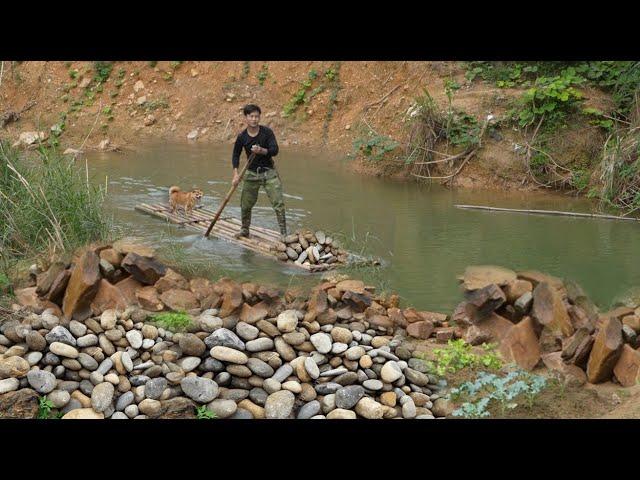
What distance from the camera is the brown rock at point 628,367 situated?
10.8 ft

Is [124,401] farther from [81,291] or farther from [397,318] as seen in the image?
[397,318]

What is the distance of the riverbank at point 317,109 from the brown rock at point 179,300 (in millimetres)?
4606

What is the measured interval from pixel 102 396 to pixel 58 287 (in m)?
0.65

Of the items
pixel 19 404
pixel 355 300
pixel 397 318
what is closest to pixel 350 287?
pixel 355 300

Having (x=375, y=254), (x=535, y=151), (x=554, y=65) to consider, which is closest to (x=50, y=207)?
(x=375, y=254)

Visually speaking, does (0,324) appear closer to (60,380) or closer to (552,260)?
(60,380)

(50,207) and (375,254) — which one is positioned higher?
(50,207)

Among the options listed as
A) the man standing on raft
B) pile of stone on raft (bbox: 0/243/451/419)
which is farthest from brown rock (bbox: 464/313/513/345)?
the man standing on raft

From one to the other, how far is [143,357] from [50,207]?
52.0 inches

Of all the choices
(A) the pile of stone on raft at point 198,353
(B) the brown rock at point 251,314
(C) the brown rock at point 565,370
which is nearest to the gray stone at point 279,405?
(A) the pile of stone on raft at point 198,353

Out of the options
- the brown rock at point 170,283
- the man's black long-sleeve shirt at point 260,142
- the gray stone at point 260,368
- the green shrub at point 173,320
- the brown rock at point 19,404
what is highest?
the man's black long-sleeve shirt at point 260,142

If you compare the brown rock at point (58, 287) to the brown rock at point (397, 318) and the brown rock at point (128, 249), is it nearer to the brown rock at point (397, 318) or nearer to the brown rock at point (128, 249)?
the brown rock at point (128, 249)

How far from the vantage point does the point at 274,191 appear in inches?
250

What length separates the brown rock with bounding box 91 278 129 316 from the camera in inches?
143
